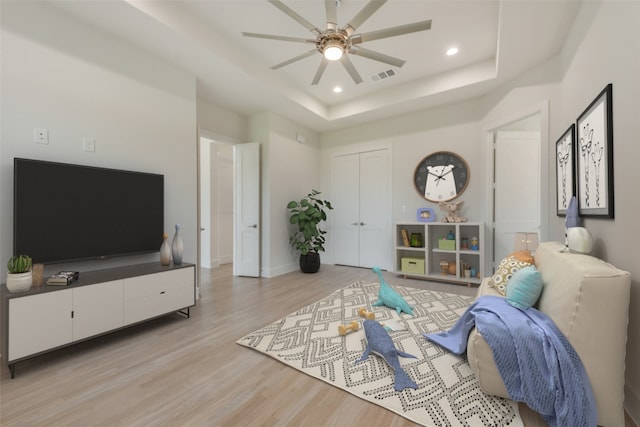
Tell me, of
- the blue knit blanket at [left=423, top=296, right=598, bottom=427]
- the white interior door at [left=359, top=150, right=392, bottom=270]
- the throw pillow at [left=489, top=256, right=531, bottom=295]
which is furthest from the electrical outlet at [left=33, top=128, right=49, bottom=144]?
the white interior door at [left=359, top=150, right=392, bottom=270]

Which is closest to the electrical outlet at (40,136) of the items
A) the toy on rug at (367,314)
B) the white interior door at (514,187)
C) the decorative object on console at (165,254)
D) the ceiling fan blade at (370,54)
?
the decorative object on console at (165,254)

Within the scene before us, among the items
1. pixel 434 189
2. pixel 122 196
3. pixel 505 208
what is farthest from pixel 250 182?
pixel 505 208

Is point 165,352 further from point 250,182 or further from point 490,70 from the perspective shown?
point 490,70

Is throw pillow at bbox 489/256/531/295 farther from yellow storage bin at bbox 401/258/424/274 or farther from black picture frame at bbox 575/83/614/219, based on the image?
yellow storage bin at bbox 401/258/424/274

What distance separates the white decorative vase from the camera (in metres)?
1.77

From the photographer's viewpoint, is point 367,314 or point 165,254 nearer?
point 367,314

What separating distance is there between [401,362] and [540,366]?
0.82 m

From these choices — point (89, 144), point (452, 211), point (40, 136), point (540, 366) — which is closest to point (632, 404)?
point (540, 366)

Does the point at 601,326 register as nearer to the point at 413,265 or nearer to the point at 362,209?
the point at 413,265

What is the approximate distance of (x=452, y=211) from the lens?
13.7 ft

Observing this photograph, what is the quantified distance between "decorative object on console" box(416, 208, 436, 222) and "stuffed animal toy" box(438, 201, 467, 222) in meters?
0.19

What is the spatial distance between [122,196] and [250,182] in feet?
7.21

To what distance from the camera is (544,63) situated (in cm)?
300

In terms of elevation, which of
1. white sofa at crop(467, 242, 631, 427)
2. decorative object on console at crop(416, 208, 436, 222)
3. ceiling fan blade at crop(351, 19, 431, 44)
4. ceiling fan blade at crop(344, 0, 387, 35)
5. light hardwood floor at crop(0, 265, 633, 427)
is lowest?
light hardwood floor at crop(0, 265, 633, 427)
